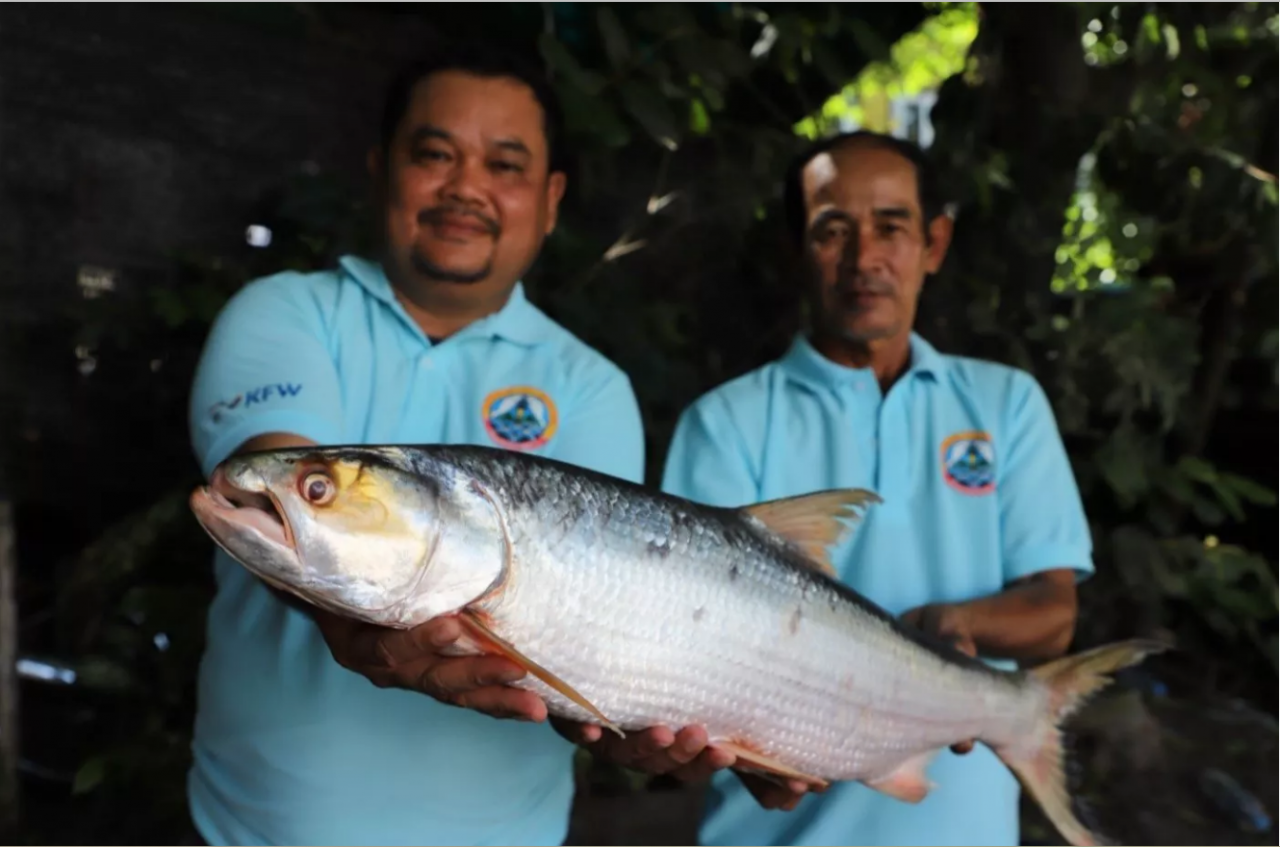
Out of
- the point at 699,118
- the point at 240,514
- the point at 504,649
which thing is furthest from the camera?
the point at 699,118

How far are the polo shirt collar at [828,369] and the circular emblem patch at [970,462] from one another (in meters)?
0.17

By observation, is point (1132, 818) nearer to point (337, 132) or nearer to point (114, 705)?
point (114, 705)

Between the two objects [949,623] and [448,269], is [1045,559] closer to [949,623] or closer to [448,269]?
[949,623]

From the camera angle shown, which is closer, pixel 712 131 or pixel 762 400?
pixel 762 400

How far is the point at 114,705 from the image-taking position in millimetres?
3297

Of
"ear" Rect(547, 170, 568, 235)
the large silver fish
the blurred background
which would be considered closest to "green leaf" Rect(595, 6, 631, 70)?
the blurred background

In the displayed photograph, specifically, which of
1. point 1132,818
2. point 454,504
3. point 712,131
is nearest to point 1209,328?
point 1132,818

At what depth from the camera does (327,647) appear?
5.89 feet

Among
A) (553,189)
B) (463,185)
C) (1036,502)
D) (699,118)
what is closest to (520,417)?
(463,185)

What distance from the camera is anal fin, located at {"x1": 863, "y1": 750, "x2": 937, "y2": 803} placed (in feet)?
6.03

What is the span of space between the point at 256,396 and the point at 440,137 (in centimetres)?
66

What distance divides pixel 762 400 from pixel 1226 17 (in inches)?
113

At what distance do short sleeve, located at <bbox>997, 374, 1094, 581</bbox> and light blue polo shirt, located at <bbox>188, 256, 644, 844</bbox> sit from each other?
855 millimetres

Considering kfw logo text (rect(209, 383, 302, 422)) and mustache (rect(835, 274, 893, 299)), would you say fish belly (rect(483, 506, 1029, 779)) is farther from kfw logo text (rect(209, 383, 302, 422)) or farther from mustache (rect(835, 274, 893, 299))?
mustache (rect(835, 274, 893, 299))
